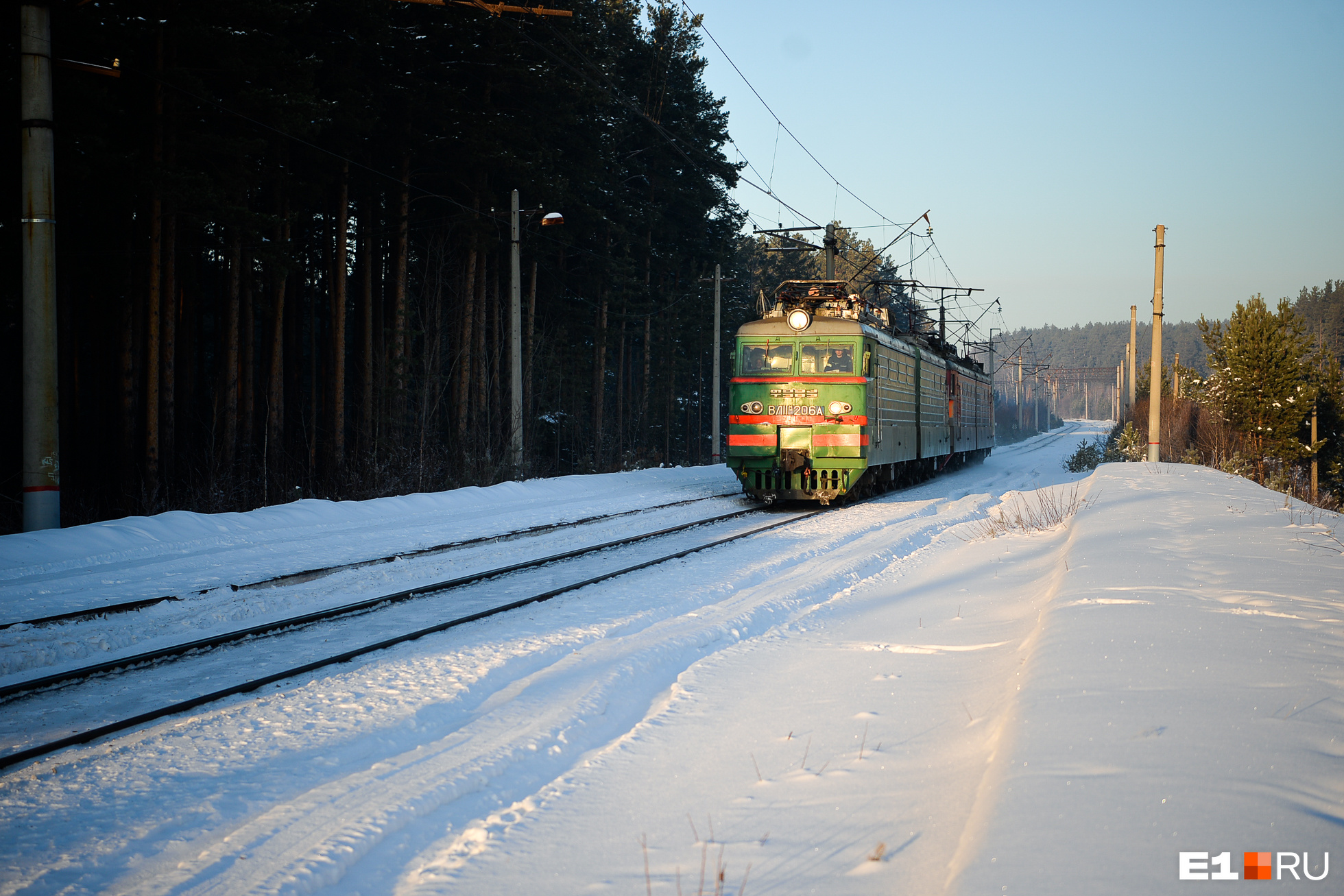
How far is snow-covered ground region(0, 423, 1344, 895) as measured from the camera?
3314mm

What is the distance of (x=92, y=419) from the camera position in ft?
81.0

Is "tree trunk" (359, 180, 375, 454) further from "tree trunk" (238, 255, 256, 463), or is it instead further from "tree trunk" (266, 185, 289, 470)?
"tree trunk" (238, 255, 256, 463)

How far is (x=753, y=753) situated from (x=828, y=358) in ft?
43.8

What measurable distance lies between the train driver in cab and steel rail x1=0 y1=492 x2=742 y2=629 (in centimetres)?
454

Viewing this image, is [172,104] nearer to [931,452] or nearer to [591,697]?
[591,697]

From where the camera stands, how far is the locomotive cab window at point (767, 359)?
696 inches

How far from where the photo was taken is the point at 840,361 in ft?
56.6

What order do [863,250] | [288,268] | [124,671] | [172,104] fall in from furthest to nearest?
[863,250]
[288,268]
[172,104]
[124,671]

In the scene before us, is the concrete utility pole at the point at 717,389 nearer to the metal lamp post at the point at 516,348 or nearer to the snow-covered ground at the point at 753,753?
the metal lamp post at the point at 516,348

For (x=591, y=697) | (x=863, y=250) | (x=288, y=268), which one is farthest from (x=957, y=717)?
(x=863, y=250)

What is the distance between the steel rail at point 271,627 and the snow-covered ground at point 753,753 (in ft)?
0.69

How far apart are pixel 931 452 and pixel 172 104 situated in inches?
750

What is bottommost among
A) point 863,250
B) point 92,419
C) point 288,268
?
point 92,419

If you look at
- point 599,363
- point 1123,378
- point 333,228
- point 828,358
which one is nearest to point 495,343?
point 333,228
